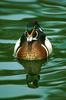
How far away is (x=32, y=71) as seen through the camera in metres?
14.3

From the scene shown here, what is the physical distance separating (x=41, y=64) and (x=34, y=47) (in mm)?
641

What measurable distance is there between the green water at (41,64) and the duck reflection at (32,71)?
0.11 meters

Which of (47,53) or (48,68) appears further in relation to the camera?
(47,53)

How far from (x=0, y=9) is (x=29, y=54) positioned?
4023 mm

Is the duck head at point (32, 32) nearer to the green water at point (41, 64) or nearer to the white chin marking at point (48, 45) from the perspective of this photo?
the white chin marking at point (48, 45)

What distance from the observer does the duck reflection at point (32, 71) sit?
13.2m

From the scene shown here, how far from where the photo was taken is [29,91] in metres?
12.5

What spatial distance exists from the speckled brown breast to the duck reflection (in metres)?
0.17

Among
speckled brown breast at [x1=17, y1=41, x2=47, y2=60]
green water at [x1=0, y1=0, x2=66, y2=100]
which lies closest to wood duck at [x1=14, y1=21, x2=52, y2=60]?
speckled brown breast at [x1=17, y1=41, x2=47, y2=60]

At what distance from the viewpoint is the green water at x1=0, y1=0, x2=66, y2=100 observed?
491 inches

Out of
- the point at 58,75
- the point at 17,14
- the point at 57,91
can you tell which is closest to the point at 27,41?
the point at 58,75

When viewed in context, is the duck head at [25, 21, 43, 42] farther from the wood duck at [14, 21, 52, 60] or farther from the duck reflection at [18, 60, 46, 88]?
the duck reflection at [18, 60, 46, 88]

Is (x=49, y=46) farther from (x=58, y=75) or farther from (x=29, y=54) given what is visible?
(x=58, y=75)

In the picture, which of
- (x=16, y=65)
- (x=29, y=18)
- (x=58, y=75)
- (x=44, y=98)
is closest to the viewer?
(x=44, y=98)
